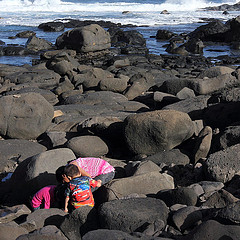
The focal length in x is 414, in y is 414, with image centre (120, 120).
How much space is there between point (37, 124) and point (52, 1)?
49.5 m

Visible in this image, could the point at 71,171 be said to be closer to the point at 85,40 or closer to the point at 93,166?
the point at 93,166

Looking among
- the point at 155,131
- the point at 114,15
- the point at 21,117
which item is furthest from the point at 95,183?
the point at 114,15

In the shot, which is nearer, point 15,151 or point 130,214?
point 130,214

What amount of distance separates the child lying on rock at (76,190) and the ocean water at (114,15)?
52.6 feet

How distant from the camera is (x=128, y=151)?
8219mm

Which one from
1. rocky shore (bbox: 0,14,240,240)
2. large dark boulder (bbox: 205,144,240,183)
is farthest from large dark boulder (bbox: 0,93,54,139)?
large dark boulder (bbox: 205,144,240,183)

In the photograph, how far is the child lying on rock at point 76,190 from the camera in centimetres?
530

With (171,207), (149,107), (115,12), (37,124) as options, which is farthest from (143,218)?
(115,12)

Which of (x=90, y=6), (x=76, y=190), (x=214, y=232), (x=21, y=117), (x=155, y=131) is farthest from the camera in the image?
(x=90, y=6)

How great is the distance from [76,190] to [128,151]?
9.93 feet

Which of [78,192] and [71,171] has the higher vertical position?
[71,171]

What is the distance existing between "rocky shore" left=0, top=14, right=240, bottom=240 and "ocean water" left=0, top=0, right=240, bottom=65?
384 inches

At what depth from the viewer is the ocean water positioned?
29094 mm

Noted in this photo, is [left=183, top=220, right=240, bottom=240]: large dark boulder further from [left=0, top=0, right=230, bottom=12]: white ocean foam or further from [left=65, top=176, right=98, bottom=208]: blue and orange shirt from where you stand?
[left=0, top=0, right=230, bottom=12]: white ocean foam
